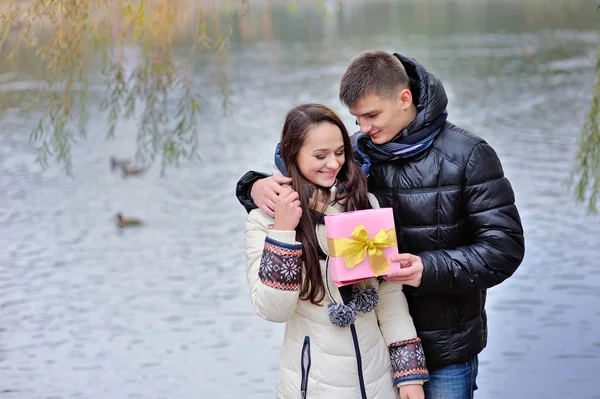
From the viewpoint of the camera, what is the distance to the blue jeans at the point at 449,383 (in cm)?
234

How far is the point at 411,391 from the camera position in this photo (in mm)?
2238

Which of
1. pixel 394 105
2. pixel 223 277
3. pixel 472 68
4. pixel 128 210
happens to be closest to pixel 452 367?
pixel 394 105

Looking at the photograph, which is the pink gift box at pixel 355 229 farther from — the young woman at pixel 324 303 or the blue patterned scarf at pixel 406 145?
the blue patterned scarf at pixel 406 145

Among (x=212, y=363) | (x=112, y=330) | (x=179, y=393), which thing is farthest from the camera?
(x=112, y=330)

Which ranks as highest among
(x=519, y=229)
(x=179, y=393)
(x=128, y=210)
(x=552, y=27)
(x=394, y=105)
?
(x=552, y=27)

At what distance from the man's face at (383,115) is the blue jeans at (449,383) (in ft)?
2.11

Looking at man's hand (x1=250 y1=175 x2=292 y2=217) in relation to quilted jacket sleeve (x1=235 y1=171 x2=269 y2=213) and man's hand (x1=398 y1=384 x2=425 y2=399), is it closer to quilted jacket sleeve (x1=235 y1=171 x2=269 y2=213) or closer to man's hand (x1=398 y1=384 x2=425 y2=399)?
quilted jacket sleeve (x1=235 y1=171 x2=269 y2=213)

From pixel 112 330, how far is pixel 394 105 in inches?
197

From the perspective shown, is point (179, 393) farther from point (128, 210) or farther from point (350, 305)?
point (128, 210)

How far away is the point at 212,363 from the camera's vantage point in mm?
6070

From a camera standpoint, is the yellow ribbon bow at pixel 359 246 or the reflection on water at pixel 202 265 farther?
the reflection on water at pixel 202 265

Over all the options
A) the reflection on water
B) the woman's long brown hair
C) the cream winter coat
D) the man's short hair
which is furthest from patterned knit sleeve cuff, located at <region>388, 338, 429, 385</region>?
the reflection on water

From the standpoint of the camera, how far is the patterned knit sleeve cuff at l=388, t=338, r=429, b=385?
87.7 inches

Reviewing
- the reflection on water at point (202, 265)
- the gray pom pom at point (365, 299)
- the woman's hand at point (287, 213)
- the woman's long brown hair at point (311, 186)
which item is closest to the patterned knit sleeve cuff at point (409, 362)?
the gray pom pom at point (365, 299)
